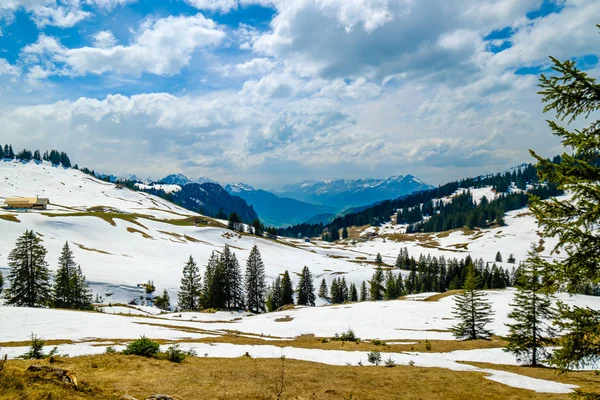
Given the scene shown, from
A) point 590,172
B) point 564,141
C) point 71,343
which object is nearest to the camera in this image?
point 590,172

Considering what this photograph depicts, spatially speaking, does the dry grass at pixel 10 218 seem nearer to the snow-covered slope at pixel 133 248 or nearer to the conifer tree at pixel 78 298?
the snow-covered slope at pixel 133 248

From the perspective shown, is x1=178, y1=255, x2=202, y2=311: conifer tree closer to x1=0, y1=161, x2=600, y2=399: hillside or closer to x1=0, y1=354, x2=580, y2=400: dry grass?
x1=0, y1=161, x2=600, y2=399: hillside

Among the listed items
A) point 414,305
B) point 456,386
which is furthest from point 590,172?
point 414,305

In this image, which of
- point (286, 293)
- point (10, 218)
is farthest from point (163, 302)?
point (10, 218)

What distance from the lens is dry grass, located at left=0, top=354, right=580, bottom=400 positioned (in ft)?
40.4

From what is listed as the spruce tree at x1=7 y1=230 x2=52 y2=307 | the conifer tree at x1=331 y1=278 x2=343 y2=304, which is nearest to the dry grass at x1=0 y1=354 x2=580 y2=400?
the spruce tree at x1=7 y1=230 x2=52 y2=307

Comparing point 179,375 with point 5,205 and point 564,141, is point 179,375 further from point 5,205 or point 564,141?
point 5,205

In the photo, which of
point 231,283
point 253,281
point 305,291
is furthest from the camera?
point 305,291

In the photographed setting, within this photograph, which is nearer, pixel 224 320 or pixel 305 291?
pixel 224 320

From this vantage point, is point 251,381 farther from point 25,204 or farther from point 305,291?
point 25,204

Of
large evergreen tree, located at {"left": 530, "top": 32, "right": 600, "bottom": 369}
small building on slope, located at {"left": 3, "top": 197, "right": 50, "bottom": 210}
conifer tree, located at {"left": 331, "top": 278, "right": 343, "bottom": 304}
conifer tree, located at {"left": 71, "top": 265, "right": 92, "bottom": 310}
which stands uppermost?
small building on slope, located at {"left": 3, "top": 197, "right": 50, "bottom": 210}

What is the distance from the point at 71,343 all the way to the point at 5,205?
173343mm

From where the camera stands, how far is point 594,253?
923 cm

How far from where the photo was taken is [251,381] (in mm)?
14875
